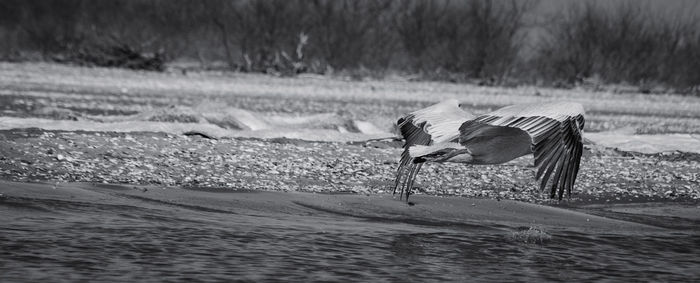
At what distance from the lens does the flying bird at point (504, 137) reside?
6566 mm

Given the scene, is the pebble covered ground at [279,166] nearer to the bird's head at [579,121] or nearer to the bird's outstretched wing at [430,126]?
the bird's outstretched wing at [430,126]

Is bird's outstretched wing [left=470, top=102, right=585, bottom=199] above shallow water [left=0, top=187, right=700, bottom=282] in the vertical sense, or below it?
above

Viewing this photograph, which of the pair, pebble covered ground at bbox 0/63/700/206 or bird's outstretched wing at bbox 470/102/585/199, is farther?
pebble covered ground at bbox 0/63/700/206

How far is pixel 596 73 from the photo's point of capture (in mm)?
32438

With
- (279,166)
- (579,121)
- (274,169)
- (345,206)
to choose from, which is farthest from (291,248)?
(279,166)

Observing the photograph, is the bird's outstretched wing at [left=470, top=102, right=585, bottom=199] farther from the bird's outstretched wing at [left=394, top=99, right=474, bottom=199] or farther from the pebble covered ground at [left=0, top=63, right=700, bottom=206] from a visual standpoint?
the pebble covered ground at [left=0, top=63, right=700, bottom=206]

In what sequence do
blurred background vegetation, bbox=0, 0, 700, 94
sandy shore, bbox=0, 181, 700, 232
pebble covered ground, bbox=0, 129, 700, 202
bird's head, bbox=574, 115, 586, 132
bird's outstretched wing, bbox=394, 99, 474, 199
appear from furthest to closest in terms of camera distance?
1. blurred background vegetation, bbox=0, 0, 700, 94
2. pebble covered ground, bbox=0, 129, 700, 202
3. sandy shore, bbox=0, 181, 700, 232
4. bird's outstretched wing, bbox=394, 99, 474, 199
5. bird's head, bbox=574, 115, 586, 132

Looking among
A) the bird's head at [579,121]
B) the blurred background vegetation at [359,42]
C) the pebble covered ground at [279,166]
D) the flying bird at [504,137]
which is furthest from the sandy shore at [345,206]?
the blurred background vegetation at [359,42]

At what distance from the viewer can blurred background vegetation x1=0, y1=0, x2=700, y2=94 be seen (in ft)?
104

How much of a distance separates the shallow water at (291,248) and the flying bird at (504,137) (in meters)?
0.46

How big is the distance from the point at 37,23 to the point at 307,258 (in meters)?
31.9

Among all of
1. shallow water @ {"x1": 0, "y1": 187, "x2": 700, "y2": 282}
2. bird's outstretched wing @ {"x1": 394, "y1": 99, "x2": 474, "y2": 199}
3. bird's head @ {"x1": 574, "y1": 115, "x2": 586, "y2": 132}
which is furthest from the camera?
bird's outstretched wing @ {"x1": 394, "y1": 99, "x2": 474, "y2": 199}

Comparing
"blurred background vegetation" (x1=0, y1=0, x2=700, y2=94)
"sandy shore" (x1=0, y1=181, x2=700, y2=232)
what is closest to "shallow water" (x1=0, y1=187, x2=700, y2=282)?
"sandy shore" (x1=0, y1=181, x2=700, y2=232)

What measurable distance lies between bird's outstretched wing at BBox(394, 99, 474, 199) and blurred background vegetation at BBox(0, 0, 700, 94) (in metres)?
21.2
